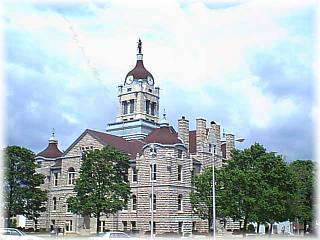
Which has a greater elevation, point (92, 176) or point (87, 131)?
point (87, 131)

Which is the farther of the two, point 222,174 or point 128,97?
point 128,97

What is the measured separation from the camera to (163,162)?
60.4m

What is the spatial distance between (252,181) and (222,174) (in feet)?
16.2

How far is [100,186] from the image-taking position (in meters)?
53.2

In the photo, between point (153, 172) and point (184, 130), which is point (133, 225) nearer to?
point (153, 172)

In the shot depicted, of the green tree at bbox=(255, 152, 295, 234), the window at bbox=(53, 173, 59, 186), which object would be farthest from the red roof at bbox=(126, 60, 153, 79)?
the green tree at bbox=(255, 152, 295, 234)

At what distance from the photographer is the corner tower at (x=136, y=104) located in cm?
8392

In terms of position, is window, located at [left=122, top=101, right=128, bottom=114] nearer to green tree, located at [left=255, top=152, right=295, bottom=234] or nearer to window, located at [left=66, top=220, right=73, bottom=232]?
window, located at [left=66, top=220, right=73, bottom=232]

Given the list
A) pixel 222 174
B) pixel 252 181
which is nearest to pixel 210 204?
pixel 222 174

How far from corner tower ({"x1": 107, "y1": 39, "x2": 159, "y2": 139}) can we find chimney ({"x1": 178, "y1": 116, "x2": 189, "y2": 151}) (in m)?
16.6

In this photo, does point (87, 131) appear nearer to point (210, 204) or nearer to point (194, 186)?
point (194, 186)

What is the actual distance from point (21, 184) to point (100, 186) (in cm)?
881

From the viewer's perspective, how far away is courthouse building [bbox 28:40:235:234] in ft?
198

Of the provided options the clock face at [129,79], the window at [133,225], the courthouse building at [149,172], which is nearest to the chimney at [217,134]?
the courthouse building at [149,172]
